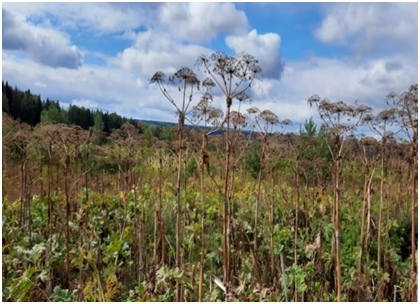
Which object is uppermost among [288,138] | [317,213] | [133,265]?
[288,138]

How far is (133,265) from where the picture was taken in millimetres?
3568

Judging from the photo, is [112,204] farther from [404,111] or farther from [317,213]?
[404,111]

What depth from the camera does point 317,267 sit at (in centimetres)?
A: 322

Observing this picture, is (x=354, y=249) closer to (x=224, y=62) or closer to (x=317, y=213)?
(x=317, y=213)

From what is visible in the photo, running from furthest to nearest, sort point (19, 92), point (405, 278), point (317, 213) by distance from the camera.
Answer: point (19, 92)
point (317, 213)
point (405, 278)

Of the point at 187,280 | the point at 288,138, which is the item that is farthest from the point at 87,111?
the point at 187,280

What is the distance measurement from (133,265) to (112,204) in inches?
56.3

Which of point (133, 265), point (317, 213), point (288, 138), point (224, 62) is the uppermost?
point (224, 62)

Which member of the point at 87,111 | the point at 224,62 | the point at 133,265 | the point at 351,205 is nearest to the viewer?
the point at 224,62

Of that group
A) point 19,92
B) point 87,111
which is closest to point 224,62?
point 87,111

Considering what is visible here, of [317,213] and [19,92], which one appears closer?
[317,213]

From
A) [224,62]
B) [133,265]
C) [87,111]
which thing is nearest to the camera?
[224,62]

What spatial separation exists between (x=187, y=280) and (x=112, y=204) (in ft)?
8.20

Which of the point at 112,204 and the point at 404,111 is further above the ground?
the point at 404,111
